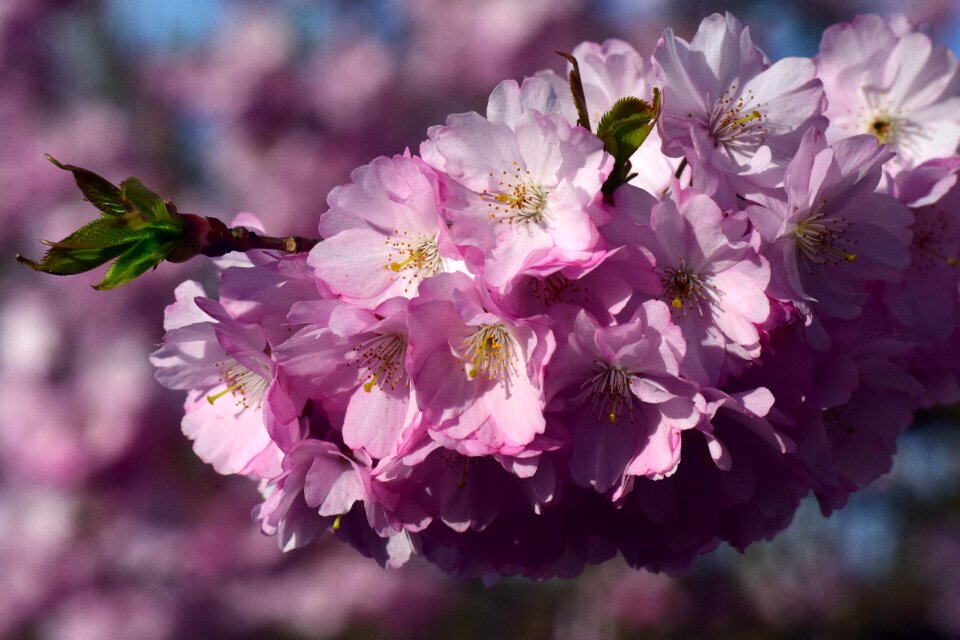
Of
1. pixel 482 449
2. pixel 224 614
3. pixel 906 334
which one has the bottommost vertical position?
pixel 224 614

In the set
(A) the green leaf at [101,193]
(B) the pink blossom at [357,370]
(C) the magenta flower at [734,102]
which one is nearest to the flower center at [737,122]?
(C) the magenta flower at [734,102]

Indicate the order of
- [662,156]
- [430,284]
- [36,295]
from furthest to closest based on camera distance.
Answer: [36,295]
[662,156]
[430,284]

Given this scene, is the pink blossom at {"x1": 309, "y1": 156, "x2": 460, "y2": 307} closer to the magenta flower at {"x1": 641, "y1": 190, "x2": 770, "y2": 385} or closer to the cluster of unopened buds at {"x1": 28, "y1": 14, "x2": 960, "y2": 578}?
the cluster of unopened buds at {"x1": 28, "y1": 14, "x2": 960, "y2": 578}

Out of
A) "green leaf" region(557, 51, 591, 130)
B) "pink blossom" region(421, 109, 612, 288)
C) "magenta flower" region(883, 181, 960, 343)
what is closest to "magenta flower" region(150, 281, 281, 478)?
"pink blossom" region(421, 109, 612, 288)

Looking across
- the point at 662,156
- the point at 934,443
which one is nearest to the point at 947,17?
the point at 934,443

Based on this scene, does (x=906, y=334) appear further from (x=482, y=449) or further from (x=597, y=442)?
(x=482, y=449)

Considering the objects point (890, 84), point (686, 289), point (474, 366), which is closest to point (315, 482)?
point (474, 366)
